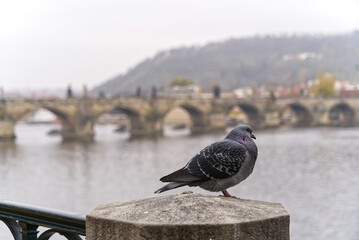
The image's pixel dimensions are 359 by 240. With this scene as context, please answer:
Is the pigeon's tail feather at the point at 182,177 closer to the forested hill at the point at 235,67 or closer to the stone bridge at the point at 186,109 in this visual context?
the stone bridge at the point at 186,109

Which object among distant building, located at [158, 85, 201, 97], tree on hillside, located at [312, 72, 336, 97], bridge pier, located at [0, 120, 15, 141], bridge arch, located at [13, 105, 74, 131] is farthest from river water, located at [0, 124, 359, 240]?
distant building, located at [158, 85, 201, 97]

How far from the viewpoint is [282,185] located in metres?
26.4

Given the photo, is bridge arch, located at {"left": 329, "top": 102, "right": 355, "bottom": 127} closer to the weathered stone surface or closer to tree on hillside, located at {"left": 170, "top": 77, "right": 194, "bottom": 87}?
tree on hillside, located at {"left": 170, "top": 77, "right": 194, "bottom": 87}

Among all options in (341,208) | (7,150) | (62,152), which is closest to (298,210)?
(341,208)

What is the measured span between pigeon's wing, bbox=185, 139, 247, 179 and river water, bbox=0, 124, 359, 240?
399 inches

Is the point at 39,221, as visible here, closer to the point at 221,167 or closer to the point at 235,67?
the point at 221,167

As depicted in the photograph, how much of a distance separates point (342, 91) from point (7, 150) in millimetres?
51411

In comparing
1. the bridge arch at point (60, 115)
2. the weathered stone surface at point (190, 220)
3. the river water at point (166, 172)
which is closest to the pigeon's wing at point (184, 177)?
the weathered stone surface at point (190, 220)

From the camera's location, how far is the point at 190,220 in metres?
1.95

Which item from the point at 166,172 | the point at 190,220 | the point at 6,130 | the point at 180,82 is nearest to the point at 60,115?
the point at 6,130

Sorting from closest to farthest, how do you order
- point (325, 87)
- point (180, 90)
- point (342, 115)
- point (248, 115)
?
point (248, 115)
point (325, 87)
point (342, 115)
point (180, 90)

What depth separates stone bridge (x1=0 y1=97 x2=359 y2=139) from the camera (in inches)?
2270

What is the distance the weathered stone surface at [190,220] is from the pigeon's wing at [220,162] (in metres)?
0.16

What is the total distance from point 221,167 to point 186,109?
233 ft
